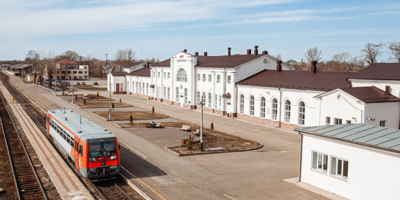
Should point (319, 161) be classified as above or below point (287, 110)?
below

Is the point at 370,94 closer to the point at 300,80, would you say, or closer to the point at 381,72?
the point at 381,72

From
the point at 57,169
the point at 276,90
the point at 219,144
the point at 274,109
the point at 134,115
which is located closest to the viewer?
the point at 57,169

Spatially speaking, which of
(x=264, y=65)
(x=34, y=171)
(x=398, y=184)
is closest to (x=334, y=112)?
(x=398, y=184)

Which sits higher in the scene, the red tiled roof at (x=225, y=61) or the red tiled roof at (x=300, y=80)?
the red tiled roof at (x=225, y=61)

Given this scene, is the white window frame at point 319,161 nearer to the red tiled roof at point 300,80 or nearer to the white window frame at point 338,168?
the white window frame at point 338,168

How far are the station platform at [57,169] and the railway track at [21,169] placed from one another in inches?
28.2

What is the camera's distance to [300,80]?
3528 cm

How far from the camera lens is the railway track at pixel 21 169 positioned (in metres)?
16.2

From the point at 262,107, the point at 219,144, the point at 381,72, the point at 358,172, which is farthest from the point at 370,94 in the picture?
the point at 262,107

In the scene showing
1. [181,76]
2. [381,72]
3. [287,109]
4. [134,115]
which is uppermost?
[381,72]

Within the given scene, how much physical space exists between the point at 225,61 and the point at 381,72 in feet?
72.0

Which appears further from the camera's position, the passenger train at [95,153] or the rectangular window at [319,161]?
the passenger train at [95,153]

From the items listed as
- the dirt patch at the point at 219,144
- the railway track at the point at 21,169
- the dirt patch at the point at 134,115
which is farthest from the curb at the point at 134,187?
the dirt patch at the point at 134,115

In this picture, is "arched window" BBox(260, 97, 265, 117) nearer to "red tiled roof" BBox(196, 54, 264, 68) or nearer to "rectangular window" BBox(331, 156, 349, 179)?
"red tiled roof" BBox(196, 54, 264, 68)
